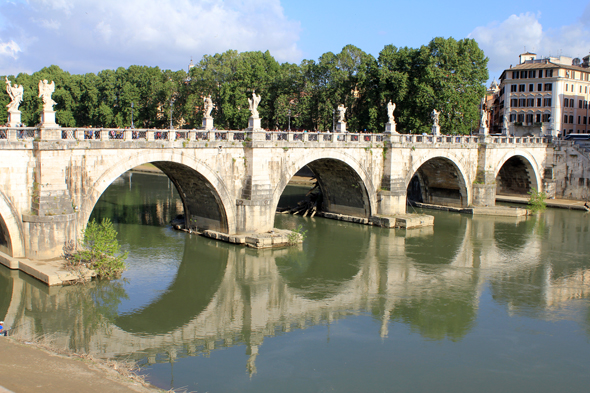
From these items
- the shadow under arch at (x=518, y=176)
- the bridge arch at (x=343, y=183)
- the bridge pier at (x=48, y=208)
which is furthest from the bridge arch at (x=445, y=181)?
the bridge pier at (x=48, y=208)

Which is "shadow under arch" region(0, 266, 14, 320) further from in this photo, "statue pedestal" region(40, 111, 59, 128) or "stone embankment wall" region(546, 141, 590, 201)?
"stone embankment wall" region(546, 141, 590, 201)

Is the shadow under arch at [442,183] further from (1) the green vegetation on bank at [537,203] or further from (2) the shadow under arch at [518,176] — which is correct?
(2) the shadow under arch at [518,176]

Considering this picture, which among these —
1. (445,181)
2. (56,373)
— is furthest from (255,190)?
(445,181)

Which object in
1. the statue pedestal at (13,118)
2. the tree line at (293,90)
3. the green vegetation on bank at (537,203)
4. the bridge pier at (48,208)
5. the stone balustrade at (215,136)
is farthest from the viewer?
the tree line at (293,90)

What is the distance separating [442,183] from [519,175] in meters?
11.3

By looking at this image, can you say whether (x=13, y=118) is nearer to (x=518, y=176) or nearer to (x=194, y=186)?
(x=194, y=186)

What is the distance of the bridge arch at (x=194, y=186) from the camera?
23.5m

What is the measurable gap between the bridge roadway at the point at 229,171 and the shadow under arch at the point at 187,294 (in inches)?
81.2

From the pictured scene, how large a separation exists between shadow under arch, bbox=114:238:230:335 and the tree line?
90.4 ft

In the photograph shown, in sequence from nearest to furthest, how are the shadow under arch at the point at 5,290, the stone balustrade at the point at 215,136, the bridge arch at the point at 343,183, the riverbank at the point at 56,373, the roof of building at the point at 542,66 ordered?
the riverbank at the point at 56,373, the shadow under arch at the point at 5,290, the stone balustrade at the point at 215,136, the bridge arch at the point at 343,183, the roof of building at the point at 542,66

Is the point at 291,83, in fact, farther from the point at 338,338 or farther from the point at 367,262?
the point at 338,338

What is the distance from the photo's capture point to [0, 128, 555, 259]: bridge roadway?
21000 millimetres

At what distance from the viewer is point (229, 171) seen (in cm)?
2759

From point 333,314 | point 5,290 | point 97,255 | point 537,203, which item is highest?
point 537,203
